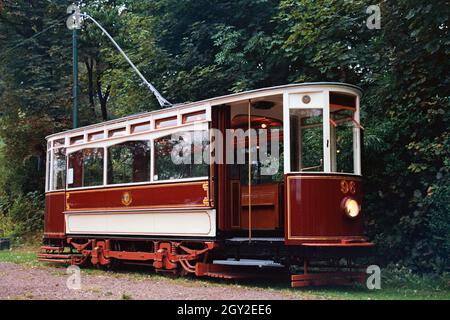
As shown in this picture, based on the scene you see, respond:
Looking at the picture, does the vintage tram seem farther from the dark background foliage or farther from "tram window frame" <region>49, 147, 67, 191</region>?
the dark background foliage

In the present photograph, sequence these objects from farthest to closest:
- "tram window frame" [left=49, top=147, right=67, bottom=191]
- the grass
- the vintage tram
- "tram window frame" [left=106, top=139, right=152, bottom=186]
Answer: "tram window frame" [left=49, top=147, right=67, bottom=191]
"tram window frame" [left=106, top=139, right=152, bottom=186]
the vintage tram
the grass

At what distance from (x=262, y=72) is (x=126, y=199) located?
5.55 m

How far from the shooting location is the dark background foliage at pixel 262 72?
Answer: 38.0 feet

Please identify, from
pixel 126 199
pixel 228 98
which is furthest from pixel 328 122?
pixel 126 199

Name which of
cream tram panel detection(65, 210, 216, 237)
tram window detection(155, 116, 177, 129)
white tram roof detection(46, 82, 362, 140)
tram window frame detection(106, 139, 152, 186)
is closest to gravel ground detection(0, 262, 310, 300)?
cream tram panel detection(65, 210, 216, 237)

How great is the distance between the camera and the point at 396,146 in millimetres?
12805

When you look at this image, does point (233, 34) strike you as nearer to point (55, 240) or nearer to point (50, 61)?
point (55, 240)

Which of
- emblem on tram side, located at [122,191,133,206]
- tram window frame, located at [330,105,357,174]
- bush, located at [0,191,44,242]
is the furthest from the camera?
bush, located at [0,191,44,242]

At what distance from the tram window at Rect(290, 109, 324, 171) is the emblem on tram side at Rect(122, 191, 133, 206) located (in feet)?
11.9

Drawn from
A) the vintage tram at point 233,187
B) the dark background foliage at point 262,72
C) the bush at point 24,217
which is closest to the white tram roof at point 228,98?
the vintage tram at point 233,187

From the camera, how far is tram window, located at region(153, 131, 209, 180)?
1123 centimetres

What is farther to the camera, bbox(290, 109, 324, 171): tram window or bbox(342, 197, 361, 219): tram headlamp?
bbox(290, 109, 324, 171): tram window
